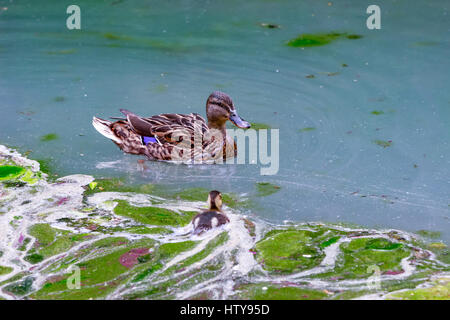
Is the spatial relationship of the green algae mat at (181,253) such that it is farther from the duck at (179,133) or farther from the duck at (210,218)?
the duck at (179,133)

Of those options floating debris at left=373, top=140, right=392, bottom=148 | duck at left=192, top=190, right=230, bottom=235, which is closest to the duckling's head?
duck at left=192, top=190, right=230, bottom=235

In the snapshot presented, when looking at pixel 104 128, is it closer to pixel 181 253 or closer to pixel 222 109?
pixel 222 109

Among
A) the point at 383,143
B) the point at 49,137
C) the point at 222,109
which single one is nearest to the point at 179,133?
the point at 222,109

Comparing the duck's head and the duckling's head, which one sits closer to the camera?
the duckling's head

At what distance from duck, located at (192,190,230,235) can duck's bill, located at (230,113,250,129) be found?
5.09 feet

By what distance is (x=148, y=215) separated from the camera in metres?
6.24

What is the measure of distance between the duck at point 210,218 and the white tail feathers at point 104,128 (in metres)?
1.93

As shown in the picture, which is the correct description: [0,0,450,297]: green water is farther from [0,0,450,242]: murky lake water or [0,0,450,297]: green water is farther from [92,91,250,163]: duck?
[92,91,250,163]: duck

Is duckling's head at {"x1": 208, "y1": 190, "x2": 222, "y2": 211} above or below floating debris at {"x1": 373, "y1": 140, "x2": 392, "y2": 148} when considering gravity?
below

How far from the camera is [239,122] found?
7.46m

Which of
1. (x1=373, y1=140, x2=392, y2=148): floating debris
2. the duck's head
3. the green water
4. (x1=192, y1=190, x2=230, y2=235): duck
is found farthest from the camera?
the duck's head

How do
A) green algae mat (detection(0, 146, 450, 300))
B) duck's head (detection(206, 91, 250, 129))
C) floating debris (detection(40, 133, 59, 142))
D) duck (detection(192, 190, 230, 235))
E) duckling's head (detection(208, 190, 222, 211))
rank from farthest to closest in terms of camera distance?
floating debris (detection(40, 133, 59, 142))
duck's head (detection(206, 91, 250, 129))
duckling's head (detection(208, 190, 222, 211))
duck (detection(192, 190, 230, 235))
green algae mat (detection(0, 146, 450, 300))

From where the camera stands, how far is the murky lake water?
22.0 feet

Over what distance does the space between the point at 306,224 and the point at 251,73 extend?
11.5ft
